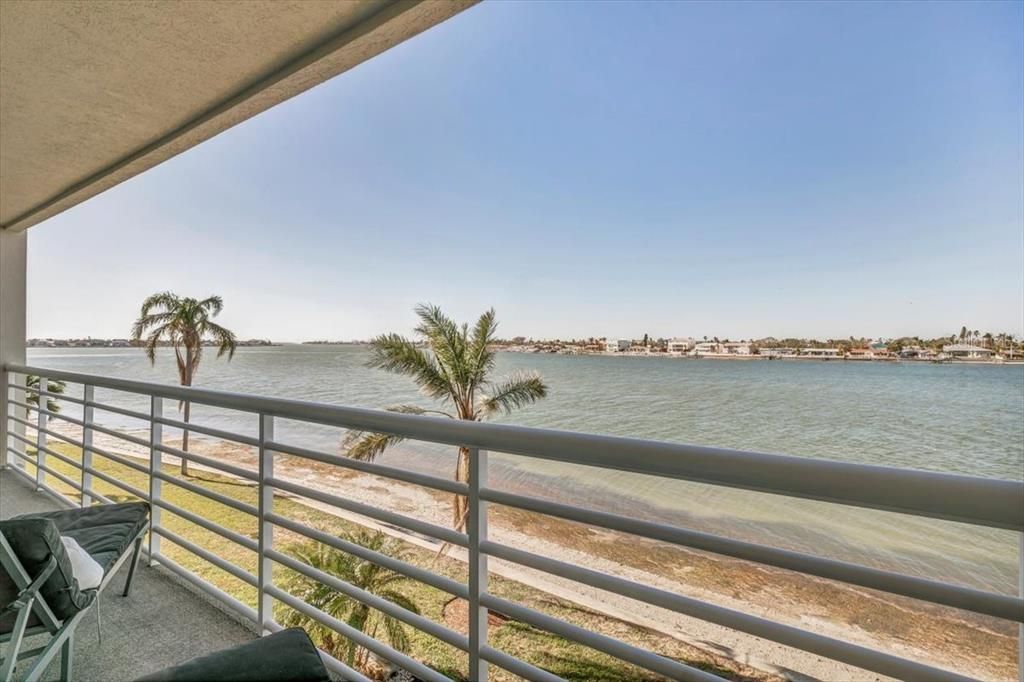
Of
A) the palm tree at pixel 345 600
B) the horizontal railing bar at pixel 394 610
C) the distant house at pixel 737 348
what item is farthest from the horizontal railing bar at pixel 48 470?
the distant house at pixel 737 348

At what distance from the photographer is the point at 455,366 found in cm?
1083

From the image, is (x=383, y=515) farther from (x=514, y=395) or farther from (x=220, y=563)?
(x=514, y=395)

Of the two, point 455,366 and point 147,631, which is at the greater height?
point 455,366

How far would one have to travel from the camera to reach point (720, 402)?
29.4 meters

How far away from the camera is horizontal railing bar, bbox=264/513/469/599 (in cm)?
146

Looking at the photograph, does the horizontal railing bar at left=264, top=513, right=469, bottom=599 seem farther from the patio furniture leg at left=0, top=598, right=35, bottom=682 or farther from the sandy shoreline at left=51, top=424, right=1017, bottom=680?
the sandy shoreline at left=51, top=424, right=1017, bottom=680

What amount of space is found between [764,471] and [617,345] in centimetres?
3152

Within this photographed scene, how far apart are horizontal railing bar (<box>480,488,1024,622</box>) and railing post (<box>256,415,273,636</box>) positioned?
1.30m

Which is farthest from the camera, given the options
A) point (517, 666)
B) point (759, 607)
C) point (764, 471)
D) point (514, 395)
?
point (514, 395)

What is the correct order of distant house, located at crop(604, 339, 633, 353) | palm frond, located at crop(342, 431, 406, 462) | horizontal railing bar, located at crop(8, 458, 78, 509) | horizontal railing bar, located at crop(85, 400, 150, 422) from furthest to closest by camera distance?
1. distant house, located at crop(604, 339, 633, 353)
2. palm frond, located at crop(342, 431, 406, 462)
3. horizontal railing bar, located at crop(8, 458, 78, 509)
4. horizontal railing bar, located at crop(85, 400, 150, 422)

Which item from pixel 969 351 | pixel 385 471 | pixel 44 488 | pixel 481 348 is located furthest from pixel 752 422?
pixel 385 471

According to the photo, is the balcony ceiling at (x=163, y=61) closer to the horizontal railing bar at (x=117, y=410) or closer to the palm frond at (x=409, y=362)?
the horizontal railing bar at (x=117, y=410)

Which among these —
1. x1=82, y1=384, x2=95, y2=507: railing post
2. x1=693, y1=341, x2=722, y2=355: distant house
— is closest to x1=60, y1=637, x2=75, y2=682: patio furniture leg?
x1=82, y1=384, x2=95, y2=507: railing post

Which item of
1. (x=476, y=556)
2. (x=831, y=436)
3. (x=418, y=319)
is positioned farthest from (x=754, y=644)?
(x=831, y=436)
